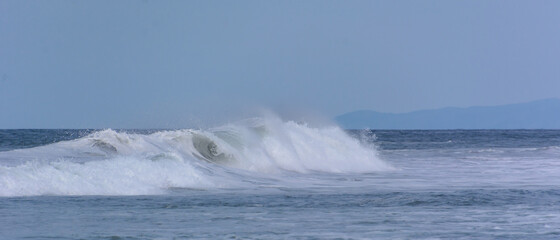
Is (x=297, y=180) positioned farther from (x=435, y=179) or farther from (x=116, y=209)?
(x=116, y=209)

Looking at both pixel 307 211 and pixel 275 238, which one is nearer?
pixel 275 238

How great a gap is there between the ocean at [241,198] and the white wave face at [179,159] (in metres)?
0.04

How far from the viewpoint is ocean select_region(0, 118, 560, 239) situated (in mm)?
10594

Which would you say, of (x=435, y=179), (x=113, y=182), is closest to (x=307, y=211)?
(x=113, y=182)

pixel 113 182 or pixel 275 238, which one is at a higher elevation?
pixel 113 182

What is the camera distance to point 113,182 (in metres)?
15.3

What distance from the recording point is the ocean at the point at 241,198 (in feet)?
34.8

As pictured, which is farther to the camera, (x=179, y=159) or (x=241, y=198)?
(x=179, y=159)

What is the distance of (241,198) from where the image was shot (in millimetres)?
14516

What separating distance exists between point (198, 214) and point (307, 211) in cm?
158

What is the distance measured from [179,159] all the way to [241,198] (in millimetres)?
4298

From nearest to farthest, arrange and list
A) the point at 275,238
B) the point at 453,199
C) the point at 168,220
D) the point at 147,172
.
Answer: the point at 275,238
the point at 168,220
the point at 453,199
the point at 147,172

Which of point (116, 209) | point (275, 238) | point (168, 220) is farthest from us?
point (116, 209)

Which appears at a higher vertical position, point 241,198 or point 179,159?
point 179,159
